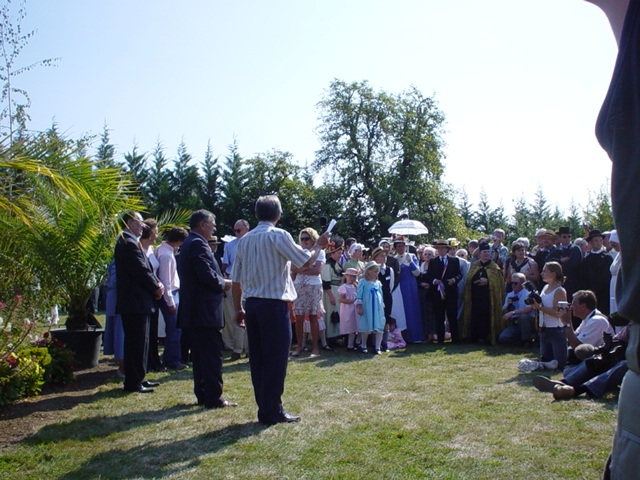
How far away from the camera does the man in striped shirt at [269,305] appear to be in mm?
5926

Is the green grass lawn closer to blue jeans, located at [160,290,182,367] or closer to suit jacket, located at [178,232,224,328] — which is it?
suit jacket, located at [178,232,224,328]

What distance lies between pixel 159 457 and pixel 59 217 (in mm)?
4932

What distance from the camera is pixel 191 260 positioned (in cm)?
687

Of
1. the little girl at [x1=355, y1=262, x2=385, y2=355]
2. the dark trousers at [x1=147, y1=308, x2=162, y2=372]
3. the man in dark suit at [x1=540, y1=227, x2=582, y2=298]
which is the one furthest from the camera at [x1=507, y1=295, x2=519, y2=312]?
the dark trousers at [x1=147, y1=308, x2=162, y2=372]

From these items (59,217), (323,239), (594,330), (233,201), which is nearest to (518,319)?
(594,330)

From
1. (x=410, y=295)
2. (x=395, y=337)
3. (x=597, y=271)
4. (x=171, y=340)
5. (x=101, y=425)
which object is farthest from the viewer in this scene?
(x=410, y=295)

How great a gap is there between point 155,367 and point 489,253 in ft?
21.6

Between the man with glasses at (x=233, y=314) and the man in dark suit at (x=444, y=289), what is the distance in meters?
3.89

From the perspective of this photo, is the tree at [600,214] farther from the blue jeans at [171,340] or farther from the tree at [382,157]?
the blue jeans at [171,340]

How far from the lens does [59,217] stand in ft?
29.3

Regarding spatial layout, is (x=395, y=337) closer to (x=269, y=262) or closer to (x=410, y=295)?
(x=410, y=295)

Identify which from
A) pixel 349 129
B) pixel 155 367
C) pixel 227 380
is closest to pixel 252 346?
pixel 227 380

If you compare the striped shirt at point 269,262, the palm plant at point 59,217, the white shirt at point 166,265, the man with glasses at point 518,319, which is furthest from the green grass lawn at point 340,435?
the man with glasses at point 518,319

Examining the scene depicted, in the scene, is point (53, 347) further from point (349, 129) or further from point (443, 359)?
point (349, 129)
